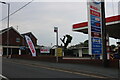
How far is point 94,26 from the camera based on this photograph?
18078 mm

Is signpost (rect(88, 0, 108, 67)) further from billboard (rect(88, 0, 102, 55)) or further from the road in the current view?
the road

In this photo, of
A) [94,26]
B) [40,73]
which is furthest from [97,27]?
[40,73]

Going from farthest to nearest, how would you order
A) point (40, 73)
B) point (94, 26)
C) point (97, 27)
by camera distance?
point (97, 27) < point (94, 26) < point (40, 73)

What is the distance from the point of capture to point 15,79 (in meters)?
10.8

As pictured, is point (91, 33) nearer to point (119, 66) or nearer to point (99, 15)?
point (99, 15)

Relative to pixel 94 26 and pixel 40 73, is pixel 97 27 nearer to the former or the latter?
pixel 94 26

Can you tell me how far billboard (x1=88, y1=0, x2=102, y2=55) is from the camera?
1766cm

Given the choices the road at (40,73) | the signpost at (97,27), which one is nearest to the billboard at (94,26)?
the signpost at (97,27)

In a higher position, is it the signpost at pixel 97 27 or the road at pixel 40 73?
the signpost at pixel 97 27

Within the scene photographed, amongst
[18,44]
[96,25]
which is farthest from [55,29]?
[18,44]

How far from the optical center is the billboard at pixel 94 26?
57.9 ft

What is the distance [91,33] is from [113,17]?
3.76 meters

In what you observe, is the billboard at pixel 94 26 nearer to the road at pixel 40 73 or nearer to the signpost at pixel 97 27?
the signpost at pixel 97 27

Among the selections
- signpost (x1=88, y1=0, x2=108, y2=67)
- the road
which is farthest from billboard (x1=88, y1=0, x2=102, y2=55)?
the road
